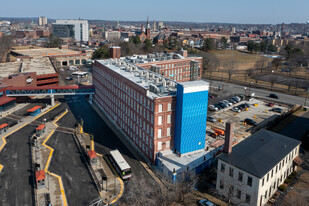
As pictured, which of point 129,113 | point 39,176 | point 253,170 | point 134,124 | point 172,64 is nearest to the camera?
point 253,170

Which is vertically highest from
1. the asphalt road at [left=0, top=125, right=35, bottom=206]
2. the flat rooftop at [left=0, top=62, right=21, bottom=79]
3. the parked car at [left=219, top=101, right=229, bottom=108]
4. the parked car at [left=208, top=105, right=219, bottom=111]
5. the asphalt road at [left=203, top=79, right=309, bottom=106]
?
the flat rooftop at [left=0, top=62, right=21, bottom=79]

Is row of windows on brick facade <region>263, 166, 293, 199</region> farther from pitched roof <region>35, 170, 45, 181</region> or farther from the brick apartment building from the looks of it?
the brick apartment building

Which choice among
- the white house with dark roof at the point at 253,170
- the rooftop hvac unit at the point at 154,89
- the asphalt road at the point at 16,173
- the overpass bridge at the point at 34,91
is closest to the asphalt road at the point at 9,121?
the asphalt road at the point at 16,173

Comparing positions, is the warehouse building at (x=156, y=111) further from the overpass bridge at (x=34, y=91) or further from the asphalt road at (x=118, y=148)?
the overpass bridge at (x=34, y=91)

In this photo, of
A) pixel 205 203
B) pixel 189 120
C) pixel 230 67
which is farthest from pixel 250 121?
pixel 230 67

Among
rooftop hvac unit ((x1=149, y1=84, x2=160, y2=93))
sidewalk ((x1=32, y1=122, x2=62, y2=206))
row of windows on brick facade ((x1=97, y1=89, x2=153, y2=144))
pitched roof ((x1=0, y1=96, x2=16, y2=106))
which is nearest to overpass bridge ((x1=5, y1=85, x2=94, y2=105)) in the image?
pitched roof ((x1=0, y1=96, x2=16, y2=106))

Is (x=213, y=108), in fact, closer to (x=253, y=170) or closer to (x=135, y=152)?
(x=135, y=152)

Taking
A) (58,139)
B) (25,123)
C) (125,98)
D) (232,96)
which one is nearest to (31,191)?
(58,139)
